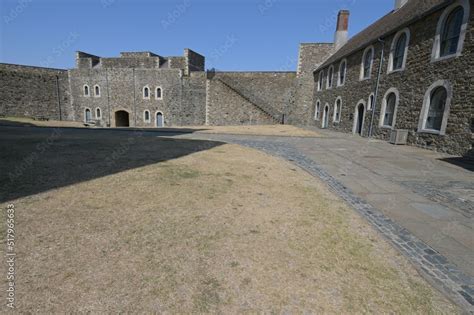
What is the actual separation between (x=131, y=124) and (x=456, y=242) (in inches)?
1299

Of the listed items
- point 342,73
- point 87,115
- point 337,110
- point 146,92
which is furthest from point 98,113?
point 342,73

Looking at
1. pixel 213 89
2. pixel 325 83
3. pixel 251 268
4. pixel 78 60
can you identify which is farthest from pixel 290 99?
pixel 78 60

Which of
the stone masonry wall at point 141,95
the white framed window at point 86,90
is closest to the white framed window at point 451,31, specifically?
the stone masonry wall at point 141,95

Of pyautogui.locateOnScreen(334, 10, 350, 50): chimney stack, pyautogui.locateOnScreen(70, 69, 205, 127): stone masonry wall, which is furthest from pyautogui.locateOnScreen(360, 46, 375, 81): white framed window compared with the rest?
pyautogui.locateOnScreen(70, 69, 205, 127): stone masonry wall

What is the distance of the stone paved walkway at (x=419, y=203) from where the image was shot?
265 centimetres

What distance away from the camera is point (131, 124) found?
30.6m

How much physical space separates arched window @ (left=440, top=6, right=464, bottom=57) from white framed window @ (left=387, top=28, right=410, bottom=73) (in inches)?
84.6

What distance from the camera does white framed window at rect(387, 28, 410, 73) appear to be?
41.2 ft

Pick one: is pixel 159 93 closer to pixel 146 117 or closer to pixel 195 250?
pixel 146 117

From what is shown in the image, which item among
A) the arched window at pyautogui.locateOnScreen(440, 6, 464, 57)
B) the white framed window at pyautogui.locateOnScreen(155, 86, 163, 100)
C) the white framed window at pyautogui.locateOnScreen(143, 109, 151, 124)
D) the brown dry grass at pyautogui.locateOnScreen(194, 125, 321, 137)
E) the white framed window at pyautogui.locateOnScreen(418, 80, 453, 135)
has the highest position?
the arched window at pyautogui.locateOnScreen(440, 6, 464, 57)

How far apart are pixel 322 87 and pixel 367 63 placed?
802 centimetres

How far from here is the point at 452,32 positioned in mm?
9977

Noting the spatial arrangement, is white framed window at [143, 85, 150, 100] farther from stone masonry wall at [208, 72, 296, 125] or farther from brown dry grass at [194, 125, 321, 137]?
brown dry grass at [194, 125, 321, 137]

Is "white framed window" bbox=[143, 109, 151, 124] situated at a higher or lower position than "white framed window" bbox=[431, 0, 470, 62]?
lower
